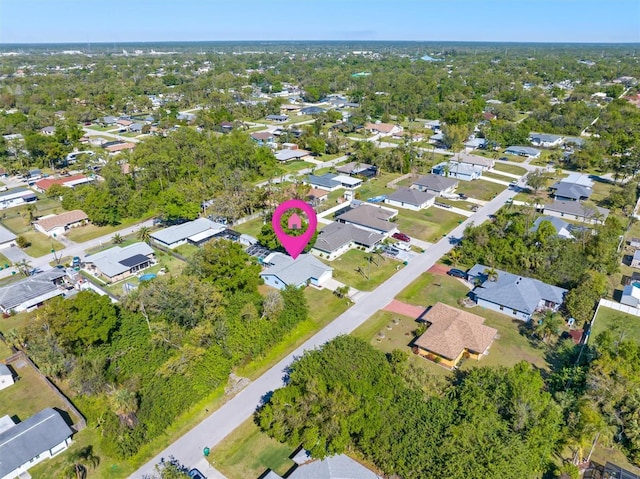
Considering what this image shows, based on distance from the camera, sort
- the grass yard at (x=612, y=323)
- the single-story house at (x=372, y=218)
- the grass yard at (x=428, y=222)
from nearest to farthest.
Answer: the grass yard at (x=612, y=323) < the single-story house at (x=372, y=218) < the grass yard at (x=428, y=222)

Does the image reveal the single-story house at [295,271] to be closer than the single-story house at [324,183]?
Yes

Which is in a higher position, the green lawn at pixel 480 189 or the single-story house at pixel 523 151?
the single-story house at pixel 523 151

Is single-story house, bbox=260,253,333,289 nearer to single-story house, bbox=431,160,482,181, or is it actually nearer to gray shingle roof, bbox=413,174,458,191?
gray shingle roof, bbox=413,174,458,191

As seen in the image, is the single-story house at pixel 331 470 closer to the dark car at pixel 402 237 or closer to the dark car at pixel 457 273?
the dark car at pixel 457 273

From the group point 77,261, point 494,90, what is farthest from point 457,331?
point 494,90

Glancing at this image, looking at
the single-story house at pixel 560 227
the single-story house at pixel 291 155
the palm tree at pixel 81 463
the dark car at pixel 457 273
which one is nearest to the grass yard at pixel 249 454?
the palm tree at pixel 81 463

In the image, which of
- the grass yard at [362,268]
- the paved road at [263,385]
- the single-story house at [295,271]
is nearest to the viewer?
the paved road at [263,385]

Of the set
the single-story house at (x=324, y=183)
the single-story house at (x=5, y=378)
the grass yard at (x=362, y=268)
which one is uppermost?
the single-story house at (x=324, y=183)
